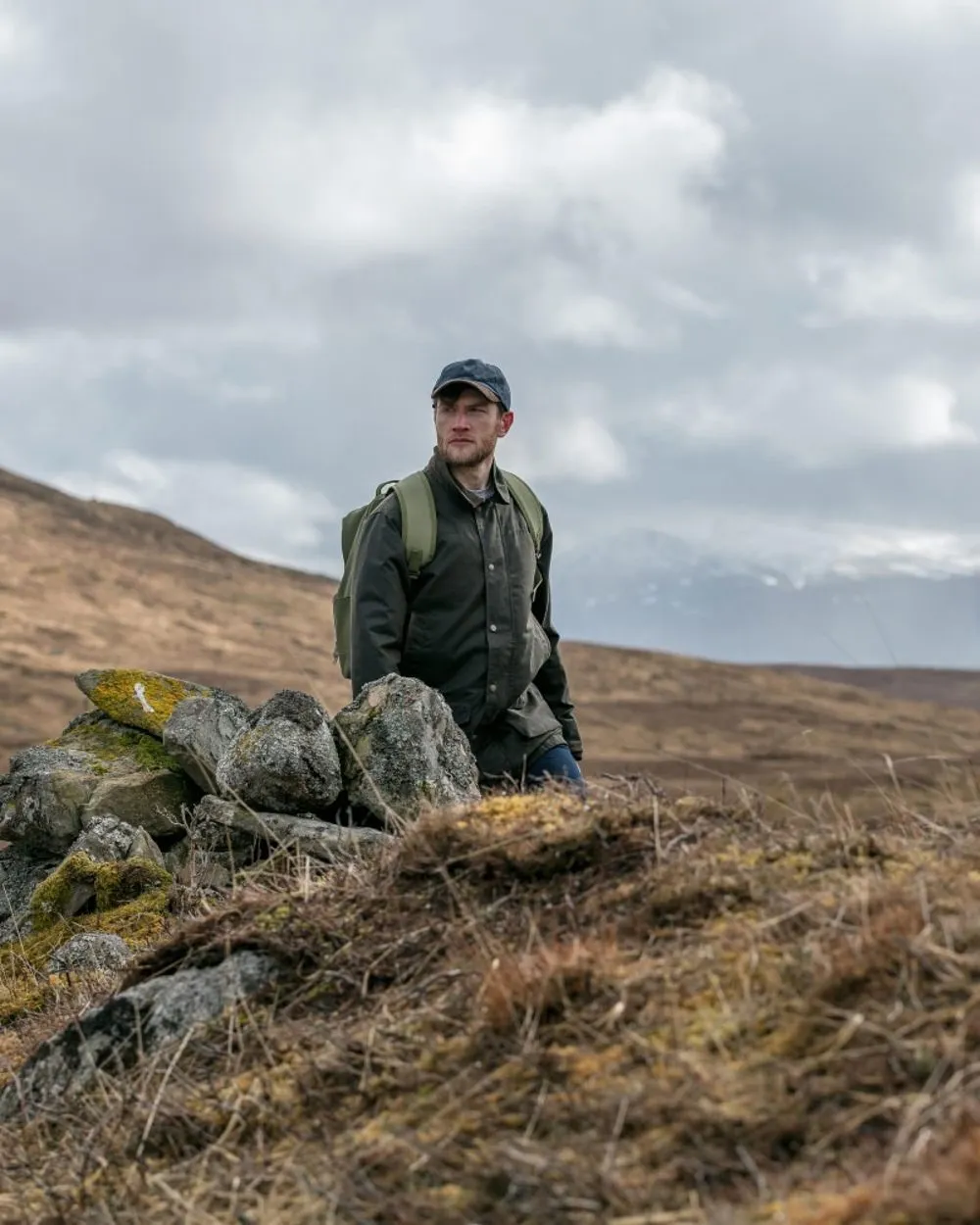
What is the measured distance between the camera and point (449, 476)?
616 cm

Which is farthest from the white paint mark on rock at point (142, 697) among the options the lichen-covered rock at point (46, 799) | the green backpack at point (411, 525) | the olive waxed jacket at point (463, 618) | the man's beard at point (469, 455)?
the man's beard at point (469, 455)

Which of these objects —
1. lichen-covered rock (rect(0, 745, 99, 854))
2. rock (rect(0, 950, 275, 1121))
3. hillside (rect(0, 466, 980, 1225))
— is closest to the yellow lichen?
lichen-covered rock (rect(0, 745, 99, 854))

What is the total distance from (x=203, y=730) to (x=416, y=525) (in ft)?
6.14

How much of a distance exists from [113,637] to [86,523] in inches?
915

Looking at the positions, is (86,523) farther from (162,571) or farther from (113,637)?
(113,637)

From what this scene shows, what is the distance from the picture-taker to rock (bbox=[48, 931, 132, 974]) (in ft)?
17.8

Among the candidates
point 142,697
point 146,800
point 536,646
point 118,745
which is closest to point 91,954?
point 146,800

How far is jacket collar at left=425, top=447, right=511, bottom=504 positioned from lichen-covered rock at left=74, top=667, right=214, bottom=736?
2510 millimetres

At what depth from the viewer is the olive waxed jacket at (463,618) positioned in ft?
19.8

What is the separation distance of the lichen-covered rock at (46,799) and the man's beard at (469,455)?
307 cm

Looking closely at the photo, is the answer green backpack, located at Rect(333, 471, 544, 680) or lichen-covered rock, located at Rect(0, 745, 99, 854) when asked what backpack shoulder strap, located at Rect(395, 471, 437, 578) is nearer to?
green backpack, located at Rect(333, 471, 544, 680)

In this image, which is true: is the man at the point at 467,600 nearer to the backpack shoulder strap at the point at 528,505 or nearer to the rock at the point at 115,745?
the backpack shoulder strap at the point at 528,505

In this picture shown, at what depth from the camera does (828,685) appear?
7212cm

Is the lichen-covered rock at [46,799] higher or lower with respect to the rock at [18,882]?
higher
